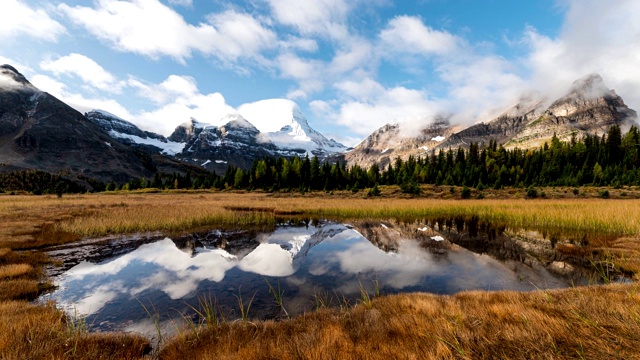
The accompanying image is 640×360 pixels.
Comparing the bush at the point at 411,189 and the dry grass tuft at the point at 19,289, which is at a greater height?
the bush at the point at 411,189

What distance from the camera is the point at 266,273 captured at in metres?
12.5

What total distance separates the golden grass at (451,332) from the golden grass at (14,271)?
30.4 feet

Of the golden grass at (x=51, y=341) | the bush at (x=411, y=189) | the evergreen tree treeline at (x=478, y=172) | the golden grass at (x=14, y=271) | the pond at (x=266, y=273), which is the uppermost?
the evergreen tree treeline at (x=478, y=172)

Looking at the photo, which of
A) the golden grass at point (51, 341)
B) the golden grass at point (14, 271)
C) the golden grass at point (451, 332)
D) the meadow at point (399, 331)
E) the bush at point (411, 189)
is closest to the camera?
the golden grass at point (451, 332)

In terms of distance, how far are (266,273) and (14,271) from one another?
947 cm

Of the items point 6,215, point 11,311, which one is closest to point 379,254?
point 11,311

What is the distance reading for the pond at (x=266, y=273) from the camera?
29.2 feet

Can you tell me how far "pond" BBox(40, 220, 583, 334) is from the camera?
8898 mm

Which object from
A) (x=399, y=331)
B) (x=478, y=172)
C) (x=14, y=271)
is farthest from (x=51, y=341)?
(x=478, y=172)

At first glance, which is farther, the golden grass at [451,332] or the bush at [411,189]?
the bush at [411,189]

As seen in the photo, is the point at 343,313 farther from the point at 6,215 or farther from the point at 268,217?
the point at 6,215

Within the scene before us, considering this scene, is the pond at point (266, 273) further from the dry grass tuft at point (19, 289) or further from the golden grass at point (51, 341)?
the golden grass at point (51, 341)

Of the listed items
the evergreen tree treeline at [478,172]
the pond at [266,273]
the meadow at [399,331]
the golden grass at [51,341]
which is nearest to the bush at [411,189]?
the evergreen tree treeline at [478,172]

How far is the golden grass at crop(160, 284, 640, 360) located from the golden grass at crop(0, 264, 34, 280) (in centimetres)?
927
